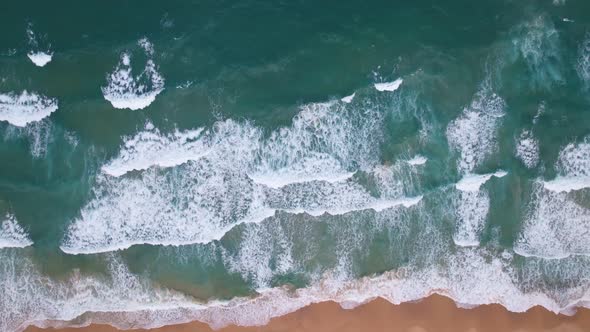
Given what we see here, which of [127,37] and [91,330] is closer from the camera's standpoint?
[127,37]

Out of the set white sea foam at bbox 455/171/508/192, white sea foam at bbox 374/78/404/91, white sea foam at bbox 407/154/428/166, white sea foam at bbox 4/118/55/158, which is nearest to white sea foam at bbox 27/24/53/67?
white sea foam at bbox 4/118/55/158

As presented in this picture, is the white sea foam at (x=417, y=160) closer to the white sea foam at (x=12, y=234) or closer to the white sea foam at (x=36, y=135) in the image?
the white sea foam at (x=36, y=135)

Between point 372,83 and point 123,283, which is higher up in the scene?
point 372,83

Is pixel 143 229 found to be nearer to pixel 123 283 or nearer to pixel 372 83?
pixel 123 283

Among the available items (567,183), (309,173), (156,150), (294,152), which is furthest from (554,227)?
(156,150)

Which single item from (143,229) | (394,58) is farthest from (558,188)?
(143,229)

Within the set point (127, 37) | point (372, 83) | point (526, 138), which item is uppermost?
point (127, 37)

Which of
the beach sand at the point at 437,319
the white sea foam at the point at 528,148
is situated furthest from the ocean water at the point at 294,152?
the beach sand at the point at 437,319
